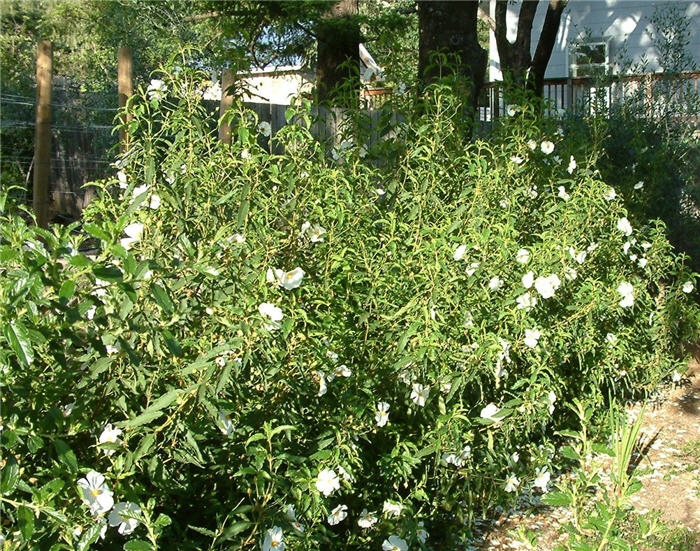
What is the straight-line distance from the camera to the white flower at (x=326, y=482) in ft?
6.77

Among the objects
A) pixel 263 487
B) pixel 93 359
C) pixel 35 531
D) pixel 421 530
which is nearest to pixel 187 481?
pixel 263 487

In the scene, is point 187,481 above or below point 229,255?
below

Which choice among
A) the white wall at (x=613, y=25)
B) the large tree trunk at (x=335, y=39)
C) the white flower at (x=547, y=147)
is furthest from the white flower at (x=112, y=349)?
the white wall at (x=613, y=25)

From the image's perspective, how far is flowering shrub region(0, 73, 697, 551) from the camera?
Answer: 1.65 meters

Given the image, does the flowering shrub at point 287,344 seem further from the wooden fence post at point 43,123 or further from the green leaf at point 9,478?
the wooden fence post at point 43,123

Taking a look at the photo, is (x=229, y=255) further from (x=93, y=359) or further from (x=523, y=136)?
(x=523, y=136)

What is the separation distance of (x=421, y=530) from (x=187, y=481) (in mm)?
862

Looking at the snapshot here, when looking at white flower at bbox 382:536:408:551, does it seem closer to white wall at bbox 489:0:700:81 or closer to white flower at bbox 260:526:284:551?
white flower at bbox 260:526:284:551

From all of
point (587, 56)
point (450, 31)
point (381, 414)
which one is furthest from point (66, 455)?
point (587, 56)

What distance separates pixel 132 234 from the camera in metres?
2.12

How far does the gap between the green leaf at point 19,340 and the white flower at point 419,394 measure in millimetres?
1416

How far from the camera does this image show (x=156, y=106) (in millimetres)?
2617

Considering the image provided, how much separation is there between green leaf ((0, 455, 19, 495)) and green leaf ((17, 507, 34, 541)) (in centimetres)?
4

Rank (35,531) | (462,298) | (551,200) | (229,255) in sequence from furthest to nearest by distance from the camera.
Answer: (551,200), (462,298), (229,255), (35,531)
